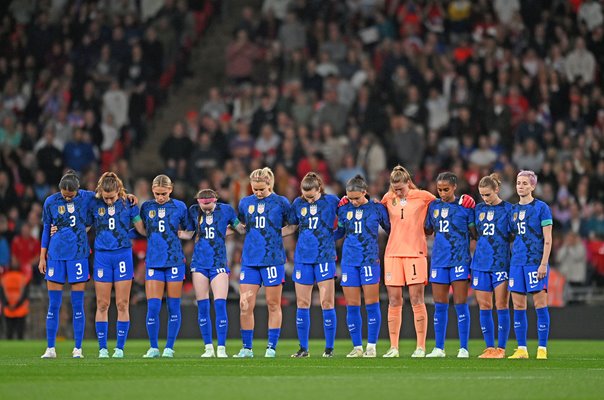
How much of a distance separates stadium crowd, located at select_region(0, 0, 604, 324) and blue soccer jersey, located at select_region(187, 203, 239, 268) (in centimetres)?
727

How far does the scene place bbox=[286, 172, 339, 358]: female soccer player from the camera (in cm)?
A: 1750

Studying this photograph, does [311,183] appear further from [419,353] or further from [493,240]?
[419,353]

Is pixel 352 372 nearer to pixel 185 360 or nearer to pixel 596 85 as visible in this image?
pixel 185 360

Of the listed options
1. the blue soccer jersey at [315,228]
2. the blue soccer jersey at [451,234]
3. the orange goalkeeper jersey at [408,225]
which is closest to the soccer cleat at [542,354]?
the blue soccer jersey at [451,234]

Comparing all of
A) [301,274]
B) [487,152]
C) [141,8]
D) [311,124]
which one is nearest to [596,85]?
[487,152]

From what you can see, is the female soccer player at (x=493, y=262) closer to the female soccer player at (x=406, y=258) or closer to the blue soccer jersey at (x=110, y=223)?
the female soccer player at (x=406, y=258)

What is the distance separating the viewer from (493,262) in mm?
17234

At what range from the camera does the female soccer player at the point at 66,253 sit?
17.7 meters

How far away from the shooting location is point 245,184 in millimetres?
26234

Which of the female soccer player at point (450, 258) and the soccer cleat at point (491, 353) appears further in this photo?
the female soccer player at point (450, 258)

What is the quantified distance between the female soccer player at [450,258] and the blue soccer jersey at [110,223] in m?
3.98

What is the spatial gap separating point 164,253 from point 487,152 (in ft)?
35.8

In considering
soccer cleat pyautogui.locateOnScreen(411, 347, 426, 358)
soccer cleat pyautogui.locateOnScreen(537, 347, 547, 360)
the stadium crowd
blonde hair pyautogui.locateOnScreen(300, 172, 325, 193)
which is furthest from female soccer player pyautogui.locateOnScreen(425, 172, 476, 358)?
the stadium crowd

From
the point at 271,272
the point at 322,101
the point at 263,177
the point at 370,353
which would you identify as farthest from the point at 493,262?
the point at 322,101
